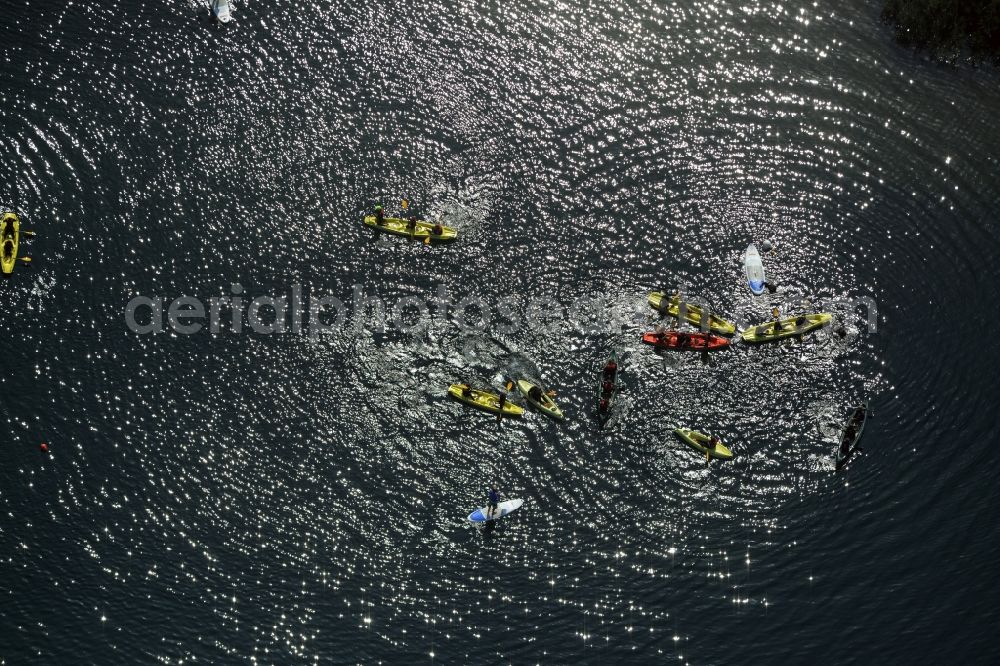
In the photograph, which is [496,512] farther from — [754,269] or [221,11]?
[221,11]

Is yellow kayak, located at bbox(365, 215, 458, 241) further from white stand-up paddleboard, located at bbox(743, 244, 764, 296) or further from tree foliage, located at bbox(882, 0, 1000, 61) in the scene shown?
tree foliage, located at bbox(882, 0, 1000, 61)

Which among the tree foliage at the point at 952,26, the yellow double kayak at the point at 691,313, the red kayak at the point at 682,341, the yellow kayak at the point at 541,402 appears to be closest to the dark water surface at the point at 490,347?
the yellow kayak at the point at 541,402

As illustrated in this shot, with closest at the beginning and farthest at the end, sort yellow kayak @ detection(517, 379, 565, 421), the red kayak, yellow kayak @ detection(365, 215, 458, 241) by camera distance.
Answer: yellow kayak @ detection(517, 379, 565, 421)
the red kayak
yellow kayak @ detection(365, 215, 458, 241)

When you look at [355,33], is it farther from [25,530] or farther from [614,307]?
[25,530]

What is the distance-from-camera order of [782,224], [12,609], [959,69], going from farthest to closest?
1. [959,69]
2. [782,224]
3. [12,609]

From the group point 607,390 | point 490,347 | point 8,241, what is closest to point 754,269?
point 607,390

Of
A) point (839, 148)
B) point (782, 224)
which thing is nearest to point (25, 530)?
point (782, 224)

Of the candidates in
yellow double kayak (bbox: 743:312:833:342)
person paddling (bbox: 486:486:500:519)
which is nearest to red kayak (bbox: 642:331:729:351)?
yellow double kayak (bbox: 743:312:833:342)
